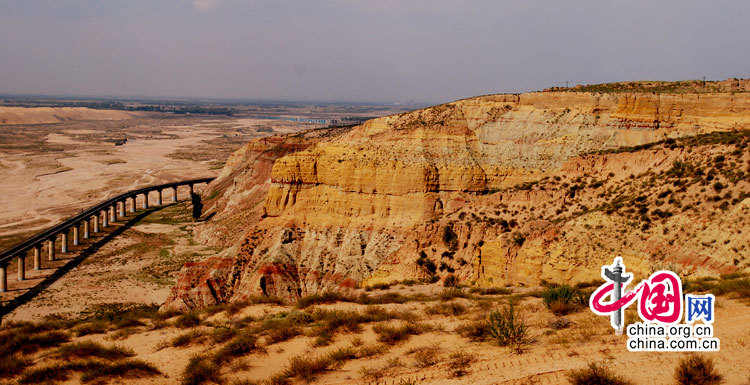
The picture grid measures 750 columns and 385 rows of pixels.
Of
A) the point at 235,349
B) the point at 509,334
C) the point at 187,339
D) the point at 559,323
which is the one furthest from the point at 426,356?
the point at 187,339

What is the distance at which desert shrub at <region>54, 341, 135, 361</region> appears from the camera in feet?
48.3

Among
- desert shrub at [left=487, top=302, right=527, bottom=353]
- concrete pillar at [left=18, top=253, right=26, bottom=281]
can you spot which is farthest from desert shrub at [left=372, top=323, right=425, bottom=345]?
concrete pillar at [left=18, top=253, right=26, bottom=281]

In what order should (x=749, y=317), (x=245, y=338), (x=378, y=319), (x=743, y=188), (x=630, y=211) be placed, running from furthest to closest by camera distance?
(x=630, y=211)
(x=743, y=188)
(x=378, y=319)
(x=245, y=338)
(x=749, y=317)

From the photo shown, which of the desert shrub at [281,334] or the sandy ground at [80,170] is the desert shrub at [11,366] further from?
the sandy ground at [80,170]

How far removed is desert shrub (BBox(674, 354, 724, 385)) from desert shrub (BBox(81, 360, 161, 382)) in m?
12.3

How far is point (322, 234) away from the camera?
38.3 meters

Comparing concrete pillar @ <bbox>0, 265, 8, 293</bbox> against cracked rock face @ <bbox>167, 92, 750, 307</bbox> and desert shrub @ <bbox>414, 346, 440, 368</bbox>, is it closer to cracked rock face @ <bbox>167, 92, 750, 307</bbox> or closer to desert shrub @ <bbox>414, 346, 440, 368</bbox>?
cracked rock face @ <bbox>167, 92, 750, 307</bbox>

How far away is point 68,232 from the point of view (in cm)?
6419

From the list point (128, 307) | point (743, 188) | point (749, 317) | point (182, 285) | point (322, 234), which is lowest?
point (128, 307)

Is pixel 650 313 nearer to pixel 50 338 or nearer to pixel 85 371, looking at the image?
pixel 85 371

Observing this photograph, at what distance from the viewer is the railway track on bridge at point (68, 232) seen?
4900cm

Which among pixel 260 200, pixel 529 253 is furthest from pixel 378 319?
pixel 260 200

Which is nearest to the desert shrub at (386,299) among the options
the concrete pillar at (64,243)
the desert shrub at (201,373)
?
the desert shrub at (201,373)

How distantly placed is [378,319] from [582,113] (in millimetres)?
29119
